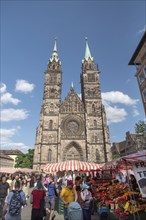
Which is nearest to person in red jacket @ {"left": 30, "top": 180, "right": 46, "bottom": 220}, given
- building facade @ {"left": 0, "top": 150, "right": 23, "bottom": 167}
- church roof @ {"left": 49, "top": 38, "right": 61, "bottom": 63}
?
church roof @ {"left": 49, "top": 38, "right": 61, "bottom": 63}

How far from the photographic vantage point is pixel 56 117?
Result: 37312 mm

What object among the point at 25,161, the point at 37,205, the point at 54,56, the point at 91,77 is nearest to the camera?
the point at 37,205

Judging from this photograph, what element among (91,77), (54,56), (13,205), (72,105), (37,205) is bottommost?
(37,205)

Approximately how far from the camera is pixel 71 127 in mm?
37219

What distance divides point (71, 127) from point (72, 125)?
55cm

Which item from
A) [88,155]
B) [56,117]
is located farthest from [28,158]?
[88,155]

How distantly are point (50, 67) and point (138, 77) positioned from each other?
28441 mm

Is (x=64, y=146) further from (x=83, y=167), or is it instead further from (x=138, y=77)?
(x=83, y=167)

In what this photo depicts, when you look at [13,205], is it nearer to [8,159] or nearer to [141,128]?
[141,128]

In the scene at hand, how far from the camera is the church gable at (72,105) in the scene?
38.7 metres

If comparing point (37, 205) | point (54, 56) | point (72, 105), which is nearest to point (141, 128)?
point (72, 105)

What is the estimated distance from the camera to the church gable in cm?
3872

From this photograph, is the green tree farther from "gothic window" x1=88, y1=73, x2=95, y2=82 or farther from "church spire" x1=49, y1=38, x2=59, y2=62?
"church spire" x1=49, y1=38, x2=59, y2=62

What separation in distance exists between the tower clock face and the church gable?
200 centimetres
